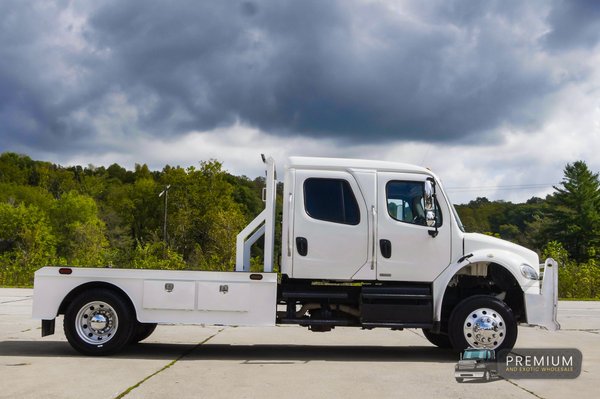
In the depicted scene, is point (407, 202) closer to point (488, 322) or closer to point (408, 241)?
point (408, 241)

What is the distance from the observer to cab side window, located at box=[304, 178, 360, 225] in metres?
9.73

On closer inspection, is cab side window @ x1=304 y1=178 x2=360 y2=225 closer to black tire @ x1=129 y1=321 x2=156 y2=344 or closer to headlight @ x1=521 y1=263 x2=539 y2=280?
headlight @ x1=521 y1=263 x2=539 y2=280

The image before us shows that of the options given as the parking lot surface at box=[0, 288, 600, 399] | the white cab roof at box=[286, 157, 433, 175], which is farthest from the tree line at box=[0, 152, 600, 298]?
the white cab roof at box=[286, 157, 433, 175]

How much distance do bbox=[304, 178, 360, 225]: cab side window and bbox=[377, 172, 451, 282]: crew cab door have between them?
39 centimetres

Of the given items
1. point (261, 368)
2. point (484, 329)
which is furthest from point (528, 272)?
point (261, 368)

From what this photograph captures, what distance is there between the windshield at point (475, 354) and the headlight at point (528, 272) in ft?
4.11

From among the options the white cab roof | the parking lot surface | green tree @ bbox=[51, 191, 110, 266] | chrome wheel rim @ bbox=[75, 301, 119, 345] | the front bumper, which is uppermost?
green tree @ bbox=[51, 191, 110, 266]

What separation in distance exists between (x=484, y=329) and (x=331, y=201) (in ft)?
8.99

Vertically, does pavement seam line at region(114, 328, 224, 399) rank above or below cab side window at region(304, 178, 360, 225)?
below

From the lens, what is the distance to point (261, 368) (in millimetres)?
8820

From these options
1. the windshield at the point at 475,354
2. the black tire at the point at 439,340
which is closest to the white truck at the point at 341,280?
the windshield at the point at 475,354

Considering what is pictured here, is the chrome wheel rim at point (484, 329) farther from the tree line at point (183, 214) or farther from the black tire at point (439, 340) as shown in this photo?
the tree line at point (183, 214)

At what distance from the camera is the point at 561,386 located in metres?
7.86

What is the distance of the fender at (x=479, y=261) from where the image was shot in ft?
31.7
